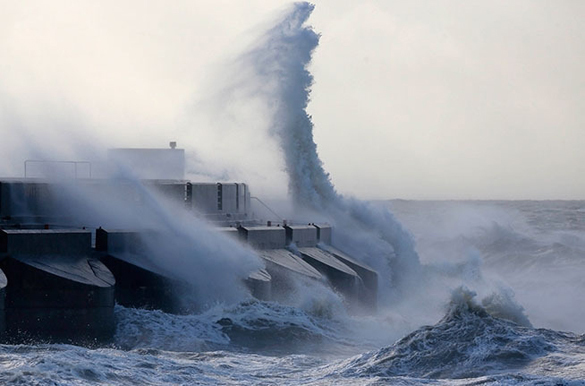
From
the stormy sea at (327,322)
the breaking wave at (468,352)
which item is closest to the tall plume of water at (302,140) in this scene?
the stormy sea at (327,322)

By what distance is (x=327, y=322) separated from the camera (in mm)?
18094

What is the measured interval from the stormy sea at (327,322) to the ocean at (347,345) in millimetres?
26

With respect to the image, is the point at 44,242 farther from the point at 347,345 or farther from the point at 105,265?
the point at 347,345

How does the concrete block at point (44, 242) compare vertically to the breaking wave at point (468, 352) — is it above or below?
above

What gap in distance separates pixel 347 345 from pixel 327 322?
164 cm

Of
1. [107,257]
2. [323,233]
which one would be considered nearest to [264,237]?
[323,233]

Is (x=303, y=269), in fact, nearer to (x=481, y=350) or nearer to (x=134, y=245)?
(x=134, y=245)

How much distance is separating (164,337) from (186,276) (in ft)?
6.54

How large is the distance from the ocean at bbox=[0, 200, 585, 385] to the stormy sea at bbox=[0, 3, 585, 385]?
26 millimetres

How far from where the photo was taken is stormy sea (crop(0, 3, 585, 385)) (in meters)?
12.1

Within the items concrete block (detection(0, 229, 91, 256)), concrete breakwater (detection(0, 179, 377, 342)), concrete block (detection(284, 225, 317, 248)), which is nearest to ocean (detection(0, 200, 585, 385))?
concrete breakwater (detection(0, 179, 377, 342))

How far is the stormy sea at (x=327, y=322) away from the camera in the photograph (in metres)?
12.1

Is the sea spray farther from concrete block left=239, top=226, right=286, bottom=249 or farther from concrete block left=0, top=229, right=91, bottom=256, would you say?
concrete block left=0, top=229, right=91, bottom=256

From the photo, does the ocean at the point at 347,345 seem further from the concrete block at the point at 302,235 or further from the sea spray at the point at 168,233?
the concrete block at the point at 302,235
